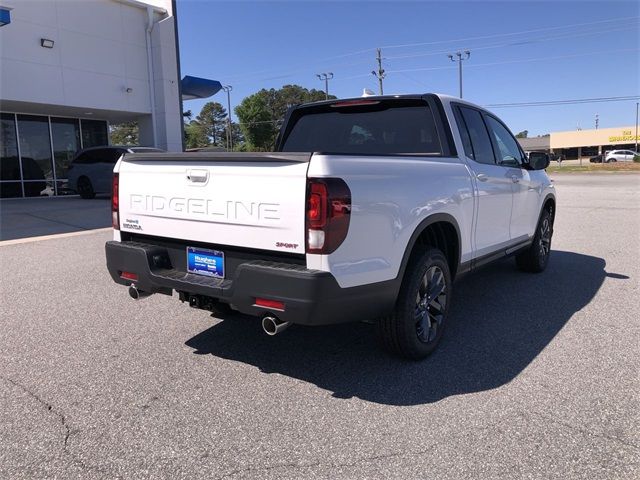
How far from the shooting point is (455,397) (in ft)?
10.7

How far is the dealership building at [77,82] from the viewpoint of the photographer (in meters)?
17.5

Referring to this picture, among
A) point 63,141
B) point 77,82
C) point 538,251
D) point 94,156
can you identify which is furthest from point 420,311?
point 63,141

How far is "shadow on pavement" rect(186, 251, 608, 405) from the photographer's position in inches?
135

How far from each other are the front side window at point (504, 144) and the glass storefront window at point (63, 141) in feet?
63.6

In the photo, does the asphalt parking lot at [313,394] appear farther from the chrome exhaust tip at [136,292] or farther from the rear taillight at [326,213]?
the rear taillight at [326,213]

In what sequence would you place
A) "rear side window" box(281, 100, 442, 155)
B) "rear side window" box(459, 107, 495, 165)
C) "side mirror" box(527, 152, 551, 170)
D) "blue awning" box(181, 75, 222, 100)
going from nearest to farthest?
"rear side window" box(281, 100, 442, 155) → "rear side window" box(459, 107, 495, 165) → "side mirror" box(527, 152, 551, 170) → "blue awning" box(181, 75, 222, 100)

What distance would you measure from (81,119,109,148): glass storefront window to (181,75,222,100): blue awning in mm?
3932

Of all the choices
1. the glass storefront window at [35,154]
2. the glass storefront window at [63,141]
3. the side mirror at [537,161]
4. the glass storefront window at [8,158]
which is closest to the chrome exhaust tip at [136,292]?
the side mirror at [537,161]

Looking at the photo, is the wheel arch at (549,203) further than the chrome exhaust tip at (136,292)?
Yes

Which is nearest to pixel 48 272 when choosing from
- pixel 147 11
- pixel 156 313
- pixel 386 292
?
pixel 156 313

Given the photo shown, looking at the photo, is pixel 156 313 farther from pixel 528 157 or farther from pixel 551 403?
pixel 528 157

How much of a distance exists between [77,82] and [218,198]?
60.7ft

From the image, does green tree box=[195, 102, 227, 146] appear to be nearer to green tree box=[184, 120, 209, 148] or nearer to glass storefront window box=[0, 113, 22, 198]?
green tree box=[184, 120, 209, 148]

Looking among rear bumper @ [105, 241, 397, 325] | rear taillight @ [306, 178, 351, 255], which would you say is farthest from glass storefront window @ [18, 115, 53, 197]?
rear taillight @ [306, 178, 351, 255]
